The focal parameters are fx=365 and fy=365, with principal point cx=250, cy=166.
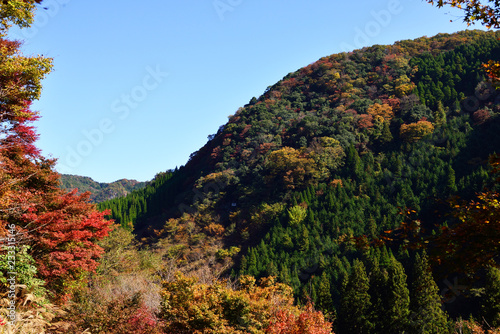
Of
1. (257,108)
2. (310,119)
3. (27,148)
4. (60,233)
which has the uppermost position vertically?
(257,108)

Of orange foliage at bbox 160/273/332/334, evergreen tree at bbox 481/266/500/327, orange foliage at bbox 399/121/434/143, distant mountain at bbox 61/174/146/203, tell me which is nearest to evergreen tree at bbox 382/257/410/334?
evergreen tree at bbox 481/266/500/327

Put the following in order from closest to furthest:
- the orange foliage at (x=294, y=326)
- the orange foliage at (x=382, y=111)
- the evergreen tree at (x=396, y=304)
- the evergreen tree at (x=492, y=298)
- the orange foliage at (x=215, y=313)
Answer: the orange foliage at (x=215, y=313), the orange foliage at (x=294, y=326), the evergreen tree at (x=492, y=298), the evergreen tree at (x=396, y=304), the orange foliage at (x=382, y=111)

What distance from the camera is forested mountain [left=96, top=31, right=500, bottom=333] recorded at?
1007 inches

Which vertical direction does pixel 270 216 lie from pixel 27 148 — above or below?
below

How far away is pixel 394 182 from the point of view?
37844 mm

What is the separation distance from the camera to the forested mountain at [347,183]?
2558 centimetres

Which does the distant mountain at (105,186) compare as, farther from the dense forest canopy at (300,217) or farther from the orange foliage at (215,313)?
the orange foliage at (215,313)

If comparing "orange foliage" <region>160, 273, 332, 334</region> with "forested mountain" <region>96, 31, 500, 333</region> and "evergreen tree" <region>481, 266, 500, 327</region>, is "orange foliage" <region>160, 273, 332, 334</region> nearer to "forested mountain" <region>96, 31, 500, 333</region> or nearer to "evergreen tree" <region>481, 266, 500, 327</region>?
"forested mountain" <region>96, 31, 500, 333</region>

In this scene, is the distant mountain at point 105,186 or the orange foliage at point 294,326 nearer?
the orange foliage at point 294,326

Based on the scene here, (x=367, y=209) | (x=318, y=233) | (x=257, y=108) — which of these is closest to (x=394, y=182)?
(x=367, y=209)

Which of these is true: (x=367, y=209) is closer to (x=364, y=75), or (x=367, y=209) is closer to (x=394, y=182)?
(x=394, y=182)

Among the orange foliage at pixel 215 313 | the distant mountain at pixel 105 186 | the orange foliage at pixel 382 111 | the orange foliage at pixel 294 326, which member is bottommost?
the orange foliage at pixel 294 326

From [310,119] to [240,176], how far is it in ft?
41.4

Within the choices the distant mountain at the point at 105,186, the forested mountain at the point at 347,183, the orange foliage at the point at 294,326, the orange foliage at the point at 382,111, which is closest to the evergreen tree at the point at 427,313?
the forested mountain at the point at 347,183
